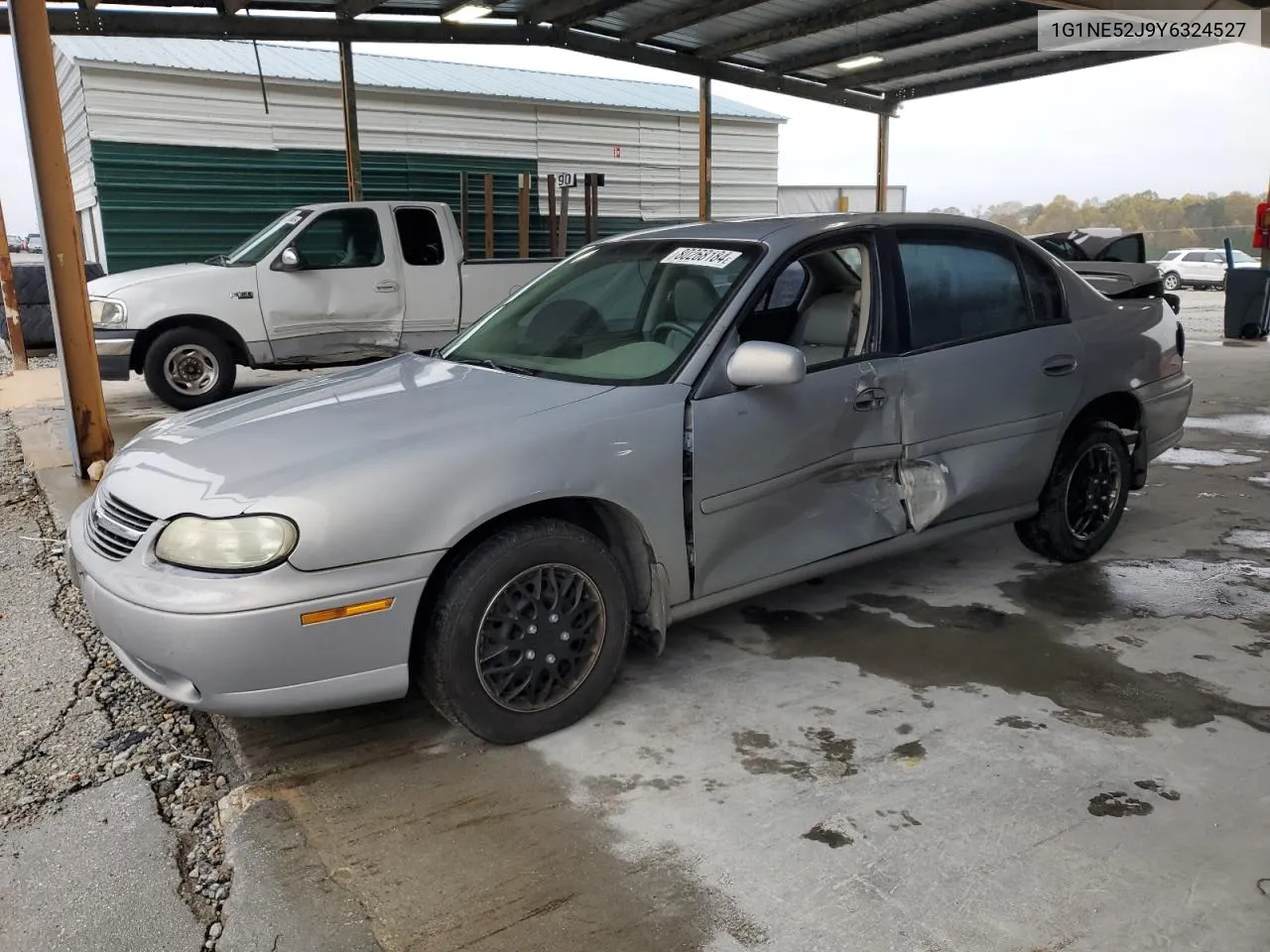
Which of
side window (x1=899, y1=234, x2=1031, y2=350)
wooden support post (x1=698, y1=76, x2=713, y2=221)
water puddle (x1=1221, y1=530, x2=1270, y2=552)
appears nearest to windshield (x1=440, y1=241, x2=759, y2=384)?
side window (x1=899, y1=234, x2=1031, y2=350)

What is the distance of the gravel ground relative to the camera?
8.43ft

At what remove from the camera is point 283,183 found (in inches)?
572

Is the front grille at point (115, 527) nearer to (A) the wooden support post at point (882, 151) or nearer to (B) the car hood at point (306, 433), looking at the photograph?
(B) the car hood at point (306, 433)

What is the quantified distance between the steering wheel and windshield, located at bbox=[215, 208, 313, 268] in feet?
21.6

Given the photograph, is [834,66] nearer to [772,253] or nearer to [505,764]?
[772,253]

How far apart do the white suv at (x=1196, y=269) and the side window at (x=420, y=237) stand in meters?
27.7

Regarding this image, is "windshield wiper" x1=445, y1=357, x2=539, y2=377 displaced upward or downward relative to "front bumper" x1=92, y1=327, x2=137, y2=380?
upward

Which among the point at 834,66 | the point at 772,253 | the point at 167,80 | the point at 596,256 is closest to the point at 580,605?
the point at 772,253

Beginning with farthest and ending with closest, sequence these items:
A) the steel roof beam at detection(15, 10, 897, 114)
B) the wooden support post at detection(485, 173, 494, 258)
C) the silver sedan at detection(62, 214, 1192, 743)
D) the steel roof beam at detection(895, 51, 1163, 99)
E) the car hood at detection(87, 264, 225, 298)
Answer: the wooden support post at detection(485, 173, 494, 258) < the steel roof beam at detection(895, 51, 1163, 99) < the steel roof beam at detection(15, 10, 897, 114) < the car hood at detection(87, 264, 225, 298) < the silver sedan at detection(62, 214, 1192, 743)

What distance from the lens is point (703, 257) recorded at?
3770 mm

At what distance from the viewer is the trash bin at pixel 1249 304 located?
13.9 meters

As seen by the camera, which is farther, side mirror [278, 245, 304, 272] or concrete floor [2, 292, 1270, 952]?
side mirror [278, 245, 304, 272]

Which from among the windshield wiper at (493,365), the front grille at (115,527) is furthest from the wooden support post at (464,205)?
the front grille at (115,527)

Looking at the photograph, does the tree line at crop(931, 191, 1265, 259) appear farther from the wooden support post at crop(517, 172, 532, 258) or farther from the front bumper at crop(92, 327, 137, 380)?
the front bumper at crop(92, 327, 137, 380)
